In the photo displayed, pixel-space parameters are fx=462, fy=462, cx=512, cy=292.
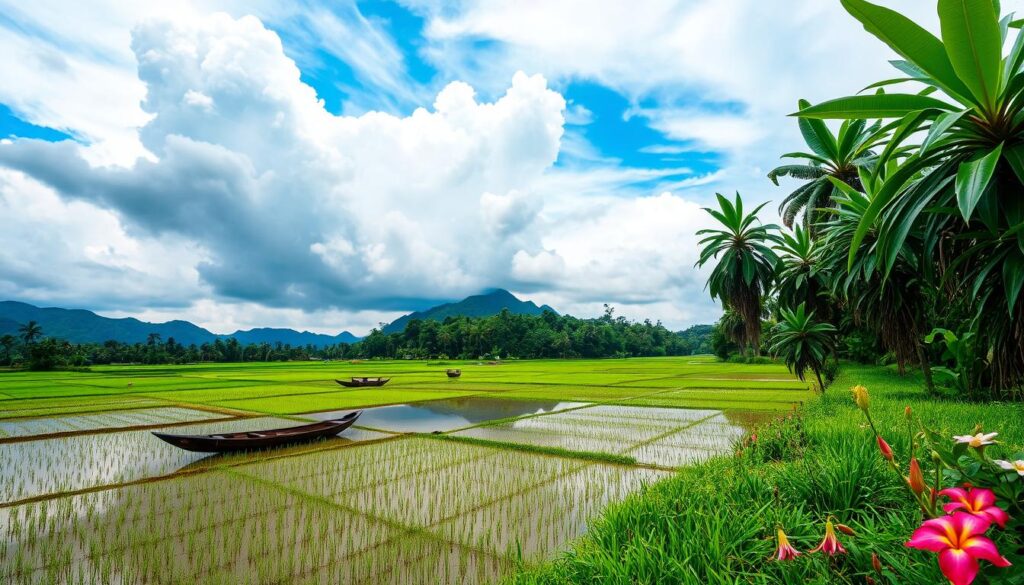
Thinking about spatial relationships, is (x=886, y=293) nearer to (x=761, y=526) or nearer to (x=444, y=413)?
(x=761, y=526)

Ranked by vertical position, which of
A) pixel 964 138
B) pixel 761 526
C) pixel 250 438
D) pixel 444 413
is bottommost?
pixel 444 413

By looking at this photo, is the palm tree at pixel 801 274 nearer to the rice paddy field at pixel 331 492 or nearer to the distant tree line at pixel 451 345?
the rice paddy field at pixel 331 492

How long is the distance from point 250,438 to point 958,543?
1112 centimetres

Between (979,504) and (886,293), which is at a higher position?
(886,293)

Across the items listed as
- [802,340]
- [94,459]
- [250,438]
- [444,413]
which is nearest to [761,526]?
[250,438]

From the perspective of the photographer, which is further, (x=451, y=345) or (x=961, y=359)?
(x=451, y=345)

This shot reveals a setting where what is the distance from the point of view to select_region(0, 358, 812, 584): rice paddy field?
4699 mm

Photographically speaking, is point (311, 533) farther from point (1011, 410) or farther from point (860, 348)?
point (860, 348)

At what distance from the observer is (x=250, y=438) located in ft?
32.2

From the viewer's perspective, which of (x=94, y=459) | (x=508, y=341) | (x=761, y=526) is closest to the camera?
(x=761, y=526)

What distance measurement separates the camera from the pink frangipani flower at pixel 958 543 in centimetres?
136

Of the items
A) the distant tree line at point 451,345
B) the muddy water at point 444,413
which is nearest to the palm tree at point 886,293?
the muddy water at point 444,413

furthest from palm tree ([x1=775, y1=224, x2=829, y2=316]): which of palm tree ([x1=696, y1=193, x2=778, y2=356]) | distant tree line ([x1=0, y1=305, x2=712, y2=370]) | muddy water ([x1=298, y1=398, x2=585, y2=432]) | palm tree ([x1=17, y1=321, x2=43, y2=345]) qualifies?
palm tree ([x1=17, y1=321, x2=43, y2=345])

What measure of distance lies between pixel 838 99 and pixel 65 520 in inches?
406
